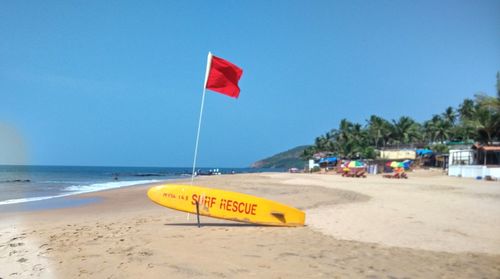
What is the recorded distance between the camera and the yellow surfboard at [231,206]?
8023 millimetres

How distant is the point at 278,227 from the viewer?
791 centimetres

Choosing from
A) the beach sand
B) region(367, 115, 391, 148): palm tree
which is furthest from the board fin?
region(367, 115, 391, 148): palm tree

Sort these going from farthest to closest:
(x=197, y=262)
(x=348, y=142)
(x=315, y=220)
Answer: (x=348, y=142) → (x=315, y=220) → (x=197, y=262)

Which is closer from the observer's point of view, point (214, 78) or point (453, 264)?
point (453, 264)

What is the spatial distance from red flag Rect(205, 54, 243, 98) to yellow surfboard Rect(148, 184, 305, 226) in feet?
7.97

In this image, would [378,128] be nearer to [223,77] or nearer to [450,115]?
[450,115]

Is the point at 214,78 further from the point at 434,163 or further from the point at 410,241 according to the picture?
the point at 434,163

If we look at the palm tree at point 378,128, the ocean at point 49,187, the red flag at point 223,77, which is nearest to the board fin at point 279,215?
the red flag at point 223,77

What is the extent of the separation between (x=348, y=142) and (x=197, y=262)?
223 ft

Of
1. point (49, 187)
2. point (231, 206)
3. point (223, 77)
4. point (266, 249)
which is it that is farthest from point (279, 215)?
point (49, 187)

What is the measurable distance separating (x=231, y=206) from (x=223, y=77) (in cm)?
304

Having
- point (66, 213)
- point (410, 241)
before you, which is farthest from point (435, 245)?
point (66, 213)

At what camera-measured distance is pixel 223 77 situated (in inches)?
354

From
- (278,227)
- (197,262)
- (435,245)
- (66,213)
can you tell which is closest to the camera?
(197,262)
